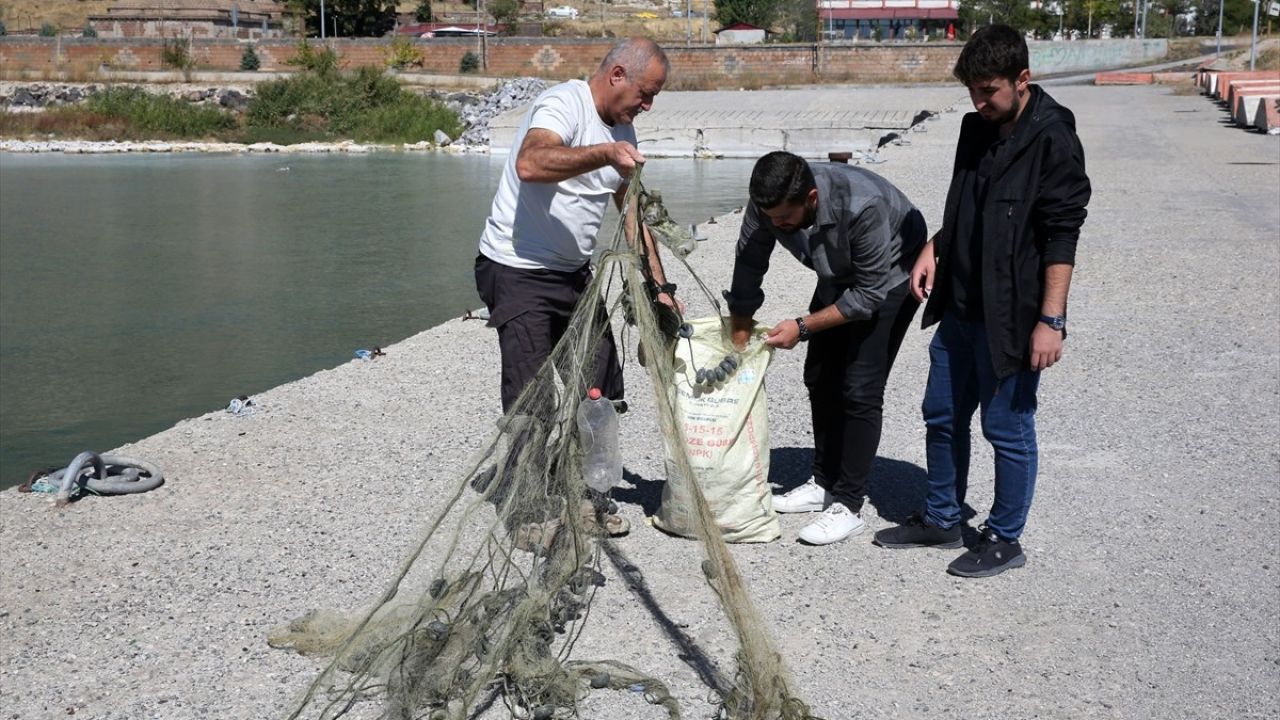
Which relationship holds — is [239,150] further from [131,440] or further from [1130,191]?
[131,440]

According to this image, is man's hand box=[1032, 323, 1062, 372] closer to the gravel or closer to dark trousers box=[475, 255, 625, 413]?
the gravel

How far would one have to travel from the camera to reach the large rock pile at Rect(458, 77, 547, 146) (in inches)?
1549

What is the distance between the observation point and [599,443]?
172 inches

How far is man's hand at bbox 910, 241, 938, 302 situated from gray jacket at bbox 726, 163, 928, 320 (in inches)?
4.0

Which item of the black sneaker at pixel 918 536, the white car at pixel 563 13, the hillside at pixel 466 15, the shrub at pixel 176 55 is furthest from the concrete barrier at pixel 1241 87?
the white car at pixel 563 13

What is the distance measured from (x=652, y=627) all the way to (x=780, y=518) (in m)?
Result: 1.09

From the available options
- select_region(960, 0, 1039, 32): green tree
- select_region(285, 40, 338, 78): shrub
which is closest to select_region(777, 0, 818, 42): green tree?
select_region(960, 0, 1039, 32): green tree

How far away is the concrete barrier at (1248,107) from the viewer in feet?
85.8

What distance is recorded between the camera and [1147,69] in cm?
5719

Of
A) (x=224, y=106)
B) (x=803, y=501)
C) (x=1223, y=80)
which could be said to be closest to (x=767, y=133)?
(x=1223, y=80)

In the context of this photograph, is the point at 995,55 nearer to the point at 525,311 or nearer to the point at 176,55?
the point at 525,311

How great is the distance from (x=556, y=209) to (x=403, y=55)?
182ft

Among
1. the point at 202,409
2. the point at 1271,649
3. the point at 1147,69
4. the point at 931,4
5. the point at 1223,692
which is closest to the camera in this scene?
the point at 1223,692

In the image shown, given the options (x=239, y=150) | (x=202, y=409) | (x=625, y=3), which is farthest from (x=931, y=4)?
(x=202, y=409)
